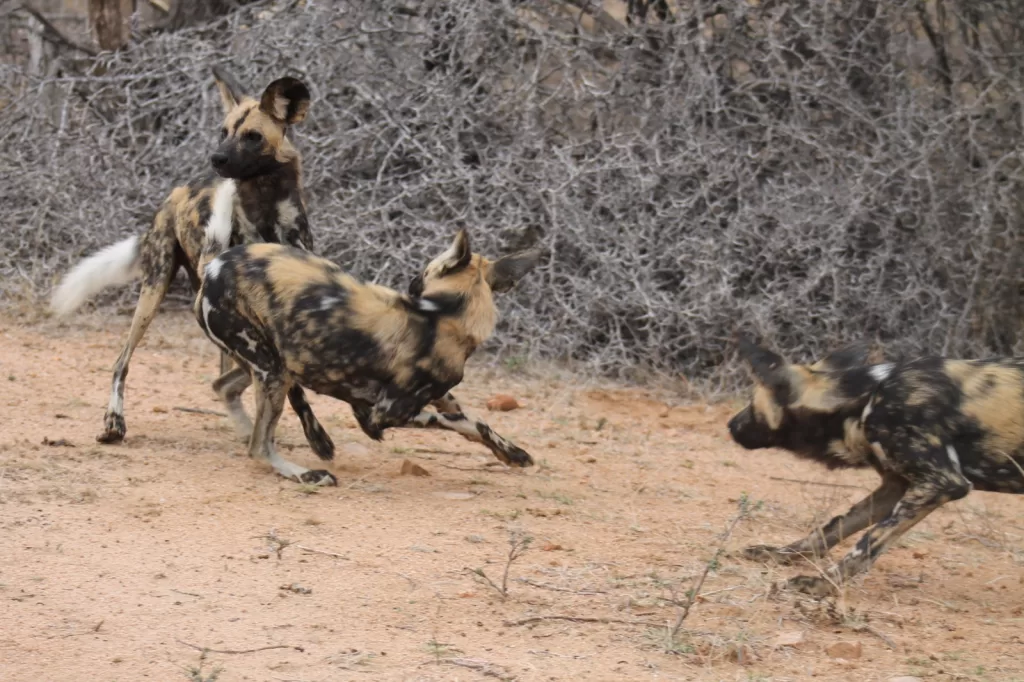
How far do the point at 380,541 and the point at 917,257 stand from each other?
3812 millimetres

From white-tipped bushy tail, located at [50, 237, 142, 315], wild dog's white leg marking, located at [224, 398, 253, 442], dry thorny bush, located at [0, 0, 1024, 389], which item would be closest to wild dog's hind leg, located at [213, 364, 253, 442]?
wild dog's white leg marking, located at [224, 398, 253, 442]

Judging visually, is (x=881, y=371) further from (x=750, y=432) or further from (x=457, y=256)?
(x=457, y=256)

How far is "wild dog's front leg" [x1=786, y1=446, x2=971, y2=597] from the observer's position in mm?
3682

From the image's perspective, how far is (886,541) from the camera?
3725mm

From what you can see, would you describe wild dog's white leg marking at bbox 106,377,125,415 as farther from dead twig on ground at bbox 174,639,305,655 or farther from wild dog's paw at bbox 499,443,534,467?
dead twig on ground at bbox 174,639,305,655

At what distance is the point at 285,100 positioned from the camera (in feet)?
16.9

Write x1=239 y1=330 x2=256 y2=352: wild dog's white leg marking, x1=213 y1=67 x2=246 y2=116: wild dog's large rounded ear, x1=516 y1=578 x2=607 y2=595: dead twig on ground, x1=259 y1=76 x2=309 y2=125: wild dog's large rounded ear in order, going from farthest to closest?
x1=213 y1=67 x2=246 y2=116: wild dog's large rounded ear → x1=259 y1=76 x2=309 y2=125: wild dog's large rounded ear → x1=239 y1=330 x2=256 y2=352: wild dog's white leg marking → x1=516 y1=578 x2=607 y2=595: dead twig on ground

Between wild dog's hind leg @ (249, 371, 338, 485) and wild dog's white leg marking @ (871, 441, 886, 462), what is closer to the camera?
wild dog's white leg marking @ (871, 441, 886, 462)

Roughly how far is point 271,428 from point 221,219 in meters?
0.85

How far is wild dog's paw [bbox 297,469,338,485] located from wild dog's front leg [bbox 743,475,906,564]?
55.5 inches

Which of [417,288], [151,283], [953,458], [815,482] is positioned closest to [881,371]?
[953,458]

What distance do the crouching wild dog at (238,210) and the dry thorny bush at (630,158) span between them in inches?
66.2

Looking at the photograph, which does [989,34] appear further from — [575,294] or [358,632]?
[358,632]

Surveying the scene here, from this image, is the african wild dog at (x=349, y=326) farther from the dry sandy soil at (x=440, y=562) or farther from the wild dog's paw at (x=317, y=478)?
the dry sandy soil at (x=440, y=562)
